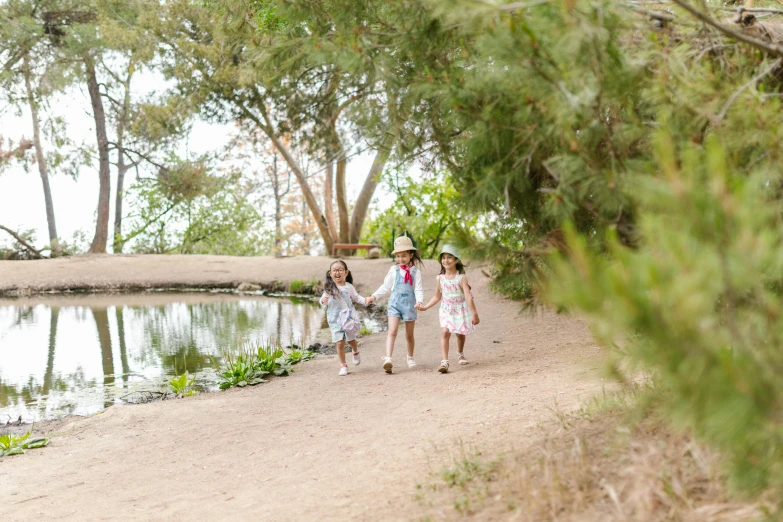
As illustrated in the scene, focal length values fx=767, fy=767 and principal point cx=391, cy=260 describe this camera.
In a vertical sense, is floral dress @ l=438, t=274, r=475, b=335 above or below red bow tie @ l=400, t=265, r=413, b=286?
below

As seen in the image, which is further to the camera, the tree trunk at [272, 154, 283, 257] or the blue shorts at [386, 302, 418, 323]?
the tree trunk at [272, 154, 283, 257]

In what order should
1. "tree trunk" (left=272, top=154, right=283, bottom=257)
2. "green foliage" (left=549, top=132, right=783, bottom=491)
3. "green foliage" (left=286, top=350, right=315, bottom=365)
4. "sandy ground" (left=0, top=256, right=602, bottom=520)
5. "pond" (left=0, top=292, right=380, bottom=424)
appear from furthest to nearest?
"tree trunk" (left=272, top=154, right=283, bottom=257), "green foliage" (left=286, top=350, right=315, bottom=365), "pond" (left=0, top=292, right=380, bottom=424), "sandy ground" (left=0, top=256, right=602, bottom=520), "green foliage" (left=549, top=132, right=783, bottom=491)

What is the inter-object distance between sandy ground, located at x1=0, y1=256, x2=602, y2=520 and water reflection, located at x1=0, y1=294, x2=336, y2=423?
4.86 feet

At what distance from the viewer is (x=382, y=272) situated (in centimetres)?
1827

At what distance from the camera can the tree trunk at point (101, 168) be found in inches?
963

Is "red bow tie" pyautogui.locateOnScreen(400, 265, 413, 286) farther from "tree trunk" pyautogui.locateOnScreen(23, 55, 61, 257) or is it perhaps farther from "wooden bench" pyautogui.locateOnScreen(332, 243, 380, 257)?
"tree trunk" pyautogui.locateOnScreen(23, 55, 61, 257)

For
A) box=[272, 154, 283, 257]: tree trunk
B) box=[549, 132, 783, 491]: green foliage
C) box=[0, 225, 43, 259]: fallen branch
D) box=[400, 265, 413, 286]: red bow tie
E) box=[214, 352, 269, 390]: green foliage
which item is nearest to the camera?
box=[549, 132, 783, 491]: green foliage

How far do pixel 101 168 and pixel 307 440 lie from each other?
2203 cm

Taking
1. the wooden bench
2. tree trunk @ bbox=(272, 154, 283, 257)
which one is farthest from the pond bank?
tree trunk @ bbox=(272, 154, 283, 257)

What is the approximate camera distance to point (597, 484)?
312 cm

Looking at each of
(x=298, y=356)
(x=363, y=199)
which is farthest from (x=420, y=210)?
(x=298, y=356)

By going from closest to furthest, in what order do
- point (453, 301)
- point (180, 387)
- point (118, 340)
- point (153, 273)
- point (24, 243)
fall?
Result: point (453, 301) < point (180, 387) < point (118, 340) < point (153, 273) < point (24, 243)

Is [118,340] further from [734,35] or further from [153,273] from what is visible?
[734,35]

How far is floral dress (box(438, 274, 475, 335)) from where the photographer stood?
7.16 meters
